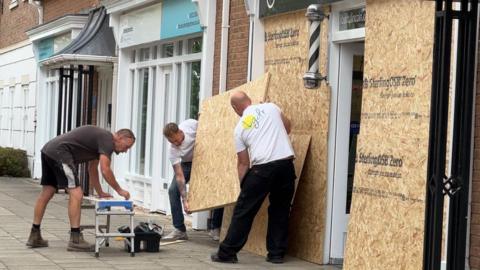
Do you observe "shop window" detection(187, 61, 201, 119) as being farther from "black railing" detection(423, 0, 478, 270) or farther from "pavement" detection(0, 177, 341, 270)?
"black railing" detection(423, 0, 478, 270)

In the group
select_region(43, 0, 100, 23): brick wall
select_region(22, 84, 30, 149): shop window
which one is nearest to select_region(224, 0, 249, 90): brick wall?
select_region(43, 0, 100, 23): brick wall

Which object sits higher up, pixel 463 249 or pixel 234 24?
pixel 234 24

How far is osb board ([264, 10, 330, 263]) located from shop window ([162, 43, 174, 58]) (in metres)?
4.48

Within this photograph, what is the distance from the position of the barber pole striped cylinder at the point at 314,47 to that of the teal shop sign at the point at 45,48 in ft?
42.8

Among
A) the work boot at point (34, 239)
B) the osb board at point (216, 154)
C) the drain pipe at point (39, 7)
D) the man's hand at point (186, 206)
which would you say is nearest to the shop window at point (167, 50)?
the osb board at point (216, 154)

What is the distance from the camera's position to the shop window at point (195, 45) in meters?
14.8

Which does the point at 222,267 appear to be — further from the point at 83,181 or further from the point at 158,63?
the point at 83,181

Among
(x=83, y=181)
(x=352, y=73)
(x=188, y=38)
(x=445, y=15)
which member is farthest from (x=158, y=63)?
(x=445, y=15)

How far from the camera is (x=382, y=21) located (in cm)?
944

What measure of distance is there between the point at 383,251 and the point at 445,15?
2.74 meters

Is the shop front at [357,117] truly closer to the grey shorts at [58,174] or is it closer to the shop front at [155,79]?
the grey shorts at [58,174]

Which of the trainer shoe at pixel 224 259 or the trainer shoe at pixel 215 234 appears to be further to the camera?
the trainer shoe at pixel 215 234

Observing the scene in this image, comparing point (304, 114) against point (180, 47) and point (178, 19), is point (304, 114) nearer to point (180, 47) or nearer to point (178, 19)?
point (178, 19)

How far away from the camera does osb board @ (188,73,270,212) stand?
36.7 ft
